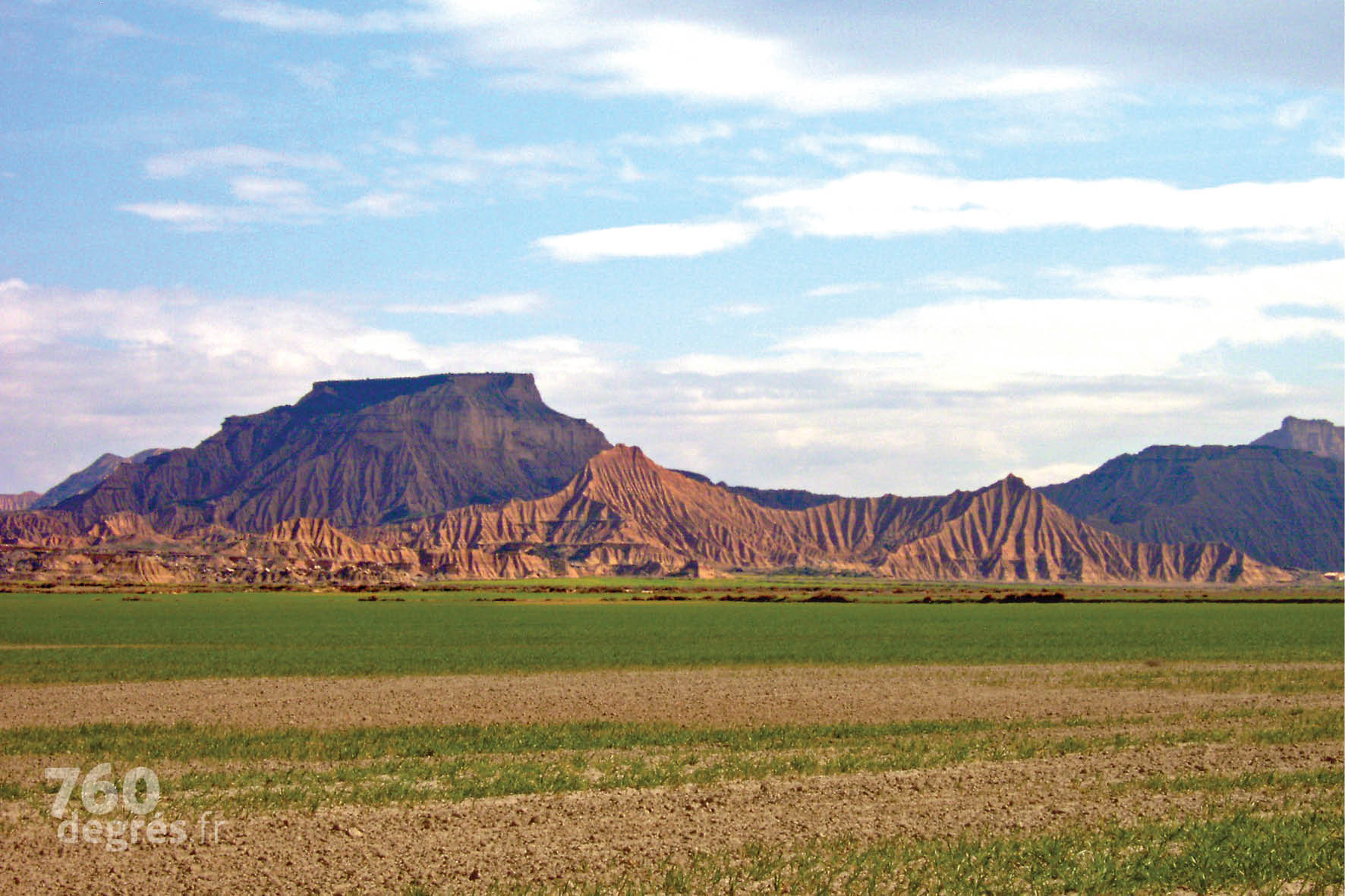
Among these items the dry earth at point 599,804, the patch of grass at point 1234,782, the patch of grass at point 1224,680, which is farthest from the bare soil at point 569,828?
the patch of grass at point 1224,680

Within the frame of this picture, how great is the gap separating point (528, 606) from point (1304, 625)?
50.8m

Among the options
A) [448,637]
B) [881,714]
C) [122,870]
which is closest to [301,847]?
[122,870]

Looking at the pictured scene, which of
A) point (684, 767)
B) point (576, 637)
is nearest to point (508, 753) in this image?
point (684, 767)

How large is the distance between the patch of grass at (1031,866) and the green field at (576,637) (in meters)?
23.4

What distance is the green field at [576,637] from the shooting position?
3869cm

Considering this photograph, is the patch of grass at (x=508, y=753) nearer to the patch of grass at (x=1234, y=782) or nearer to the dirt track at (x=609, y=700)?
the patch of grass at (x=1234, y=782)

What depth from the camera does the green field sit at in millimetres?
38688

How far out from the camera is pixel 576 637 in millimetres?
53094

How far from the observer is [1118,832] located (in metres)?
15.1

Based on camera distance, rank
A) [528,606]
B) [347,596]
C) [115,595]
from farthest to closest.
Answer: [347,596] < [115,595] < [528,606]

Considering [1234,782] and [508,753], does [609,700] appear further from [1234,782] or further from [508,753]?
[1234,782]

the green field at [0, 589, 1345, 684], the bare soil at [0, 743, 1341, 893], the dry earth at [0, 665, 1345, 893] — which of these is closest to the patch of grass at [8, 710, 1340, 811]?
the dry earth at [0, 665, 1345, 893]

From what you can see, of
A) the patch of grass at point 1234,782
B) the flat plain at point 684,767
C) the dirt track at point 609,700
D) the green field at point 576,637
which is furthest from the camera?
the green field at point 576,637

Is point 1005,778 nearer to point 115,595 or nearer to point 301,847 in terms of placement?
point 301,847
